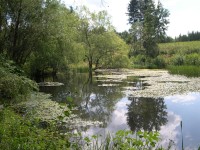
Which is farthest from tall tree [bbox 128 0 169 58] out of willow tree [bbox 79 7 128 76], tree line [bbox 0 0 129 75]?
tree line [bbox 0 0 129 75]

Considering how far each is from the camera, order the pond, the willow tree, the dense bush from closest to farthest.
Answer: the pond
the dense bush
the willow tree

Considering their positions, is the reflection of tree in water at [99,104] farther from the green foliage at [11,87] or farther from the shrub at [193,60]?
the shrub at [193,60]

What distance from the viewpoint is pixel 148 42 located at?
164ft

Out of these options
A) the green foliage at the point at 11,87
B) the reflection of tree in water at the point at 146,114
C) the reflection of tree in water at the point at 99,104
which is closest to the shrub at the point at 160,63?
the reflection of tree in water at the point at 99,104

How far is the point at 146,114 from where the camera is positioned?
441 inches

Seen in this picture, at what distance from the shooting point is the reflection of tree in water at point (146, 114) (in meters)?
9.48

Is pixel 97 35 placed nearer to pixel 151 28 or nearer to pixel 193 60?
pixel 193 60

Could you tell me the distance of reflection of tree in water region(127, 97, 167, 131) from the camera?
9477mm

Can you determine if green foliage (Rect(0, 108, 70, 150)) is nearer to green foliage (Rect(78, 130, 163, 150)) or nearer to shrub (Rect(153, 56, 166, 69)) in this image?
green foliage (Rect(78, 130, 163, 150))

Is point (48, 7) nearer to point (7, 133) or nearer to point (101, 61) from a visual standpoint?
point (7, 133)

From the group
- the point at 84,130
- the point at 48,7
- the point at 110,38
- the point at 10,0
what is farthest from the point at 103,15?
the point at 84,130

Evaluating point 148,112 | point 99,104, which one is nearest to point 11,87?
point 99,104

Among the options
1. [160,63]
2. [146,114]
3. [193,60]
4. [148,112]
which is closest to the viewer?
[146,114]

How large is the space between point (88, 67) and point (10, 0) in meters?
25.0
